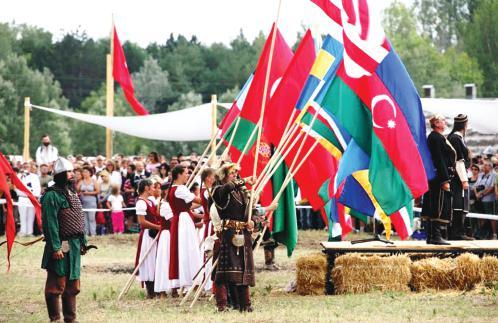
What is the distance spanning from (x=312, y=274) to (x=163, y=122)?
38.2ft

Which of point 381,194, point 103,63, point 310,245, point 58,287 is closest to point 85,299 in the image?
point 58,287

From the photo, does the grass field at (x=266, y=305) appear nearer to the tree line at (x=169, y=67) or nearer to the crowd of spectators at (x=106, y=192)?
the crowd of spectators at (x=106, y=192)

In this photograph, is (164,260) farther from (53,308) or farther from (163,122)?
(163,122)

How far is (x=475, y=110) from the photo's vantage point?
22.3 metres

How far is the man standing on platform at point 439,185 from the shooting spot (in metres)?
15.4

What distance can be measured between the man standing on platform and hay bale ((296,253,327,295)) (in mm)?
1559

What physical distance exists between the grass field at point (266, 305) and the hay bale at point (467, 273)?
0.19m

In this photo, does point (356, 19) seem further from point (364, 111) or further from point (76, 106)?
point (76, 106)

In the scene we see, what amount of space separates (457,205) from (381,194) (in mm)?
2554

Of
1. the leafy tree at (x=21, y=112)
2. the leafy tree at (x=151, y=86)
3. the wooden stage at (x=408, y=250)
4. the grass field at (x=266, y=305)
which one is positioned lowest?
the grass field at (x=266, y=305)

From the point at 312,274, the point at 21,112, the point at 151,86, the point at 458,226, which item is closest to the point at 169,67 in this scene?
the point at 151,86

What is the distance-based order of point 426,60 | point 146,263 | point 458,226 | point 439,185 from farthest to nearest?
point 426,60 < point 458,226 < point 146,263 < point 439,185

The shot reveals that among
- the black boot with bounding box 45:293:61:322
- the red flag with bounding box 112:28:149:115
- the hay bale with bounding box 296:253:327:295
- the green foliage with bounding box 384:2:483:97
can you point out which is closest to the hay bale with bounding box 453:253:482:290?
the hay bale with bounding box 296:253:327:295

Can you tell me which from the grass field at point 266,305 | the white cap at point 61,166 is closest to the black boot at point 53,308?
the grass field at point 266,305
